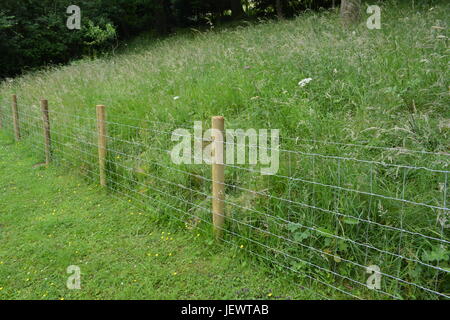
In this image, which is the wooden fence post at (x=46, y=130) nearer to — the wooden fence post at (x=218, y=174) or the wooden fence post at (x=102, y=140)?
the wooden fence post at (x=102, y=140)

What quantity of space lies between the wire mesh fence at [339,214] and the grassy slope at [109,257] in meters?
0.19

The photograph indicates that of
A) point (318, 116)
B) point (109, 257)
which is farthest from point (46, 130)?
point (318, 116)

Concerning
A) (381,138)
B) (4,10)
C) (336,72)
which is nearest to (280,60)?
(336,72)

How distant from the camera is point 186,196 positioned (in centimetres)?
359

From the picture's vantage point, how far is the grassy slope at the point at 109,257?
259cm

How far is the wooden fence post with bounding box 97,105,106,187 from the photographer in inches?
173

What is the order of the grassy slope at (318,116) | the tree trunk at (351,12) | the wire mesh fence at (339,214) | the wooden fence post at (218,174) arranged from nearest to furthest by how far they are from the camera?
the wire mesh fence at (339,214), the grassy slope at (318,116), the wooden fence post at (218,174), the tree trunk at (351,12)

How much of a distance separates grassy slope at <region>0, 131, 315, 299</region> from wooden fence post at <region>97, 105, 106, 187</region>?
0.26 meters

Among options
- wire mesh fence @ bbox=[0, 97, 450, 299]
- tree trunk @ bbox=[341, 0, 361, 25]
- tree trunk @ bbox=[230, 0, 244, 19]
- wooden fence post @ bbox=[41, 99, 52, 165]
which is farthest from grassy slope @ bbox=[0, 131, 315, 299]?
tree trunk @ bbox=[230, 0, 244, 19]

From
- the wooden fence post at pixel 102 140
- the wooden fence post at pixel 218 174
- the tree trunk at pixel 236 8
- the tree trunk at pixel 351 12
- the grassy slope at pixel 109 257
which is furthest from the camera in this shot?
the tree trunk at pixel 236 8

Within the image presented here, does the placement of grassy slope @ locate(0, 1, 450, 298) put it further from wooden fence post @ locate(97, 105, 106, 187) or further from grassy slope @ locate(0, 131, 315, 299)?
grassy slope @ locate(0, 131, 315, 299)

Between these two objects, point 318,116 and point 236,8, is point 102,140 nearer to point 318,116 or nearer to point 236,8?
point 318,116

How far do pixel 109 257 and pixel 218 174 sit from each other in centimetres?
125

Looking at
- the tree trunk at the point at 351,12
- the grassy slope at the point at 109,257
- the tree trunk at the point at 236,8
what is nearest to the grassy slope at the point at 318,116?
the grassy slope at the point at 109,257
